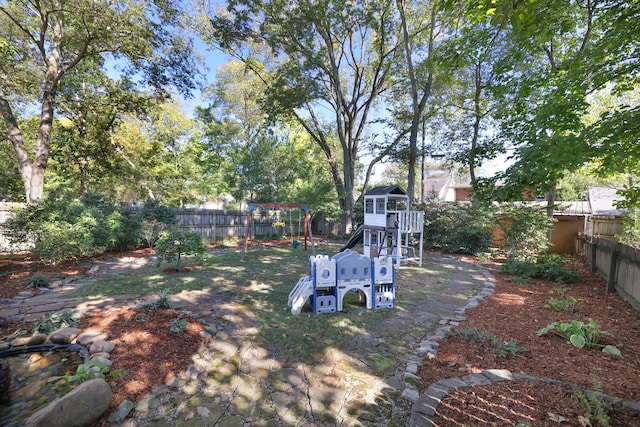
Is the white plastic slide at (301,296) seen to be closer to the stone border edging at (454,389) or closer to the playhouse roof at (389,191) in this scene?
the stone border edging at (454,389)

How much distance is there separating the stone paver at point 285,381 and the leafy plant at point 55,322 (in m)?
0.56

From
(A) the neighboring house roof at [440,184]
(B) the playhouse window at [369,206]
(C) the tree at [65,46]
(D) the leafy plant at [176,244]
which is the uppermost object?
(C) the tree at [65,46]

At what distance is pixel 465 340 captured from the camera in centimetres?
330

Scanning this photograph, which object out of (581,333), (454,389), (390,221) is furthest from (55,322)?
(390,221)

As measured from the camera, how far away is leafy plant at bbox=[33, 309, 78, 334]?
328 cm

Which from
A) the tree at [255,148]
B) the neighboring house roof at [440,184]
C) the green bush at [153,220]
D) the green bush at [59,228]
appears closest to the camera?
the green bush at [59,228]

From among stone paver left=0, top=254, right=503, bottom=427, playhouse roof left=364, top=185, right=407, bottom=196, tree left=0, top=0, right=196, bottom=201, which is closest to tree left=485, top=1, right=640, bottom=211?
stone paver left=0, top=254, right=503, bottom=427

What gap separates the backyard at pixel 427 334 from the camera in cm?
212

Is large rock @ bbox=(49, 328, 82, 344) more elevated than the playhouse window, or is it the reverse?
the playhouse window

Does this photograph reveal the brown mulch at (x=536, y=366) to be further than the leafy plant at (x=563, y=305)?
No

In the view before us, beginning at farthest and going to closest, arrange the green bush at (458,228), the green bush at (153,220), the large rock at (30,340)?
the green bush at (458,228) → the green bush at (153,220) → the large rock at (30,340)

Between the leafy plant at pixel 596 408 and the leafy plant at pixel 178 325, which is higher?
the leafy plant at pixel 596 408

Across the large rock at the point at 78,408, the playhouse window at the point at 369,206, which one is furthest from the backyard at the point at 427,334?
the playhouse window at the point at 369,206

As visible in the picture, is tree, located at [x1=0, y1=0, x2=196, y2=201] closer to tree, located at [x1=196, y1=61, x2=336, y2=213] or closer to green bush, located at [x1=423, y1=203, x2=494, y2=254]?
tree, located at [x1=196, y1=61, x2=336, y2=213]
